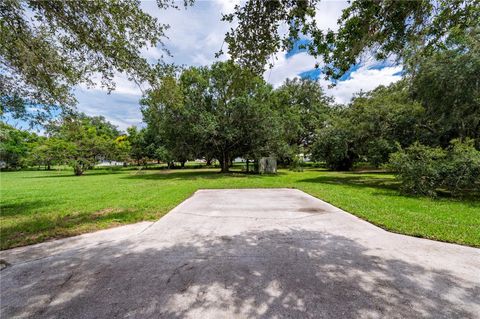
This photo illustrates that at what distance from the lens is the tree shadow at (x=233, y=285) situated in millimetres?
2176

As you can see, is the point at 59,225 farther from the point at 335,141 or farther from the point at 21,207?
the point at 335,141

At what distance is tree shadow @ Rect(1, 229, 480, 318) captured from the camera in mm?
2176

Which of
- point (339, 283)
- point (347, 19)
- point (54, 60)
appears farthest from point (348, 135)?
point (54, 60)

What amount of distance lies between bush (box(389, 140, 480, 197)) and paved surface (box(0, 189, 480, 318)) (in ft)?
19.1

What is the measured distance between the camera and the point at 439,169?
8.35m

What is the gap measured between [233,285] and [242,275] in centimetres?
25

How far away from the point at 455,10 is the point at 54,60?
7058mm

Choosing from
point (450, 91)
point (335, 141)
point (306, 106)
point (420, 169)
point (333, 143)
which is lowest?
point (420, 169)

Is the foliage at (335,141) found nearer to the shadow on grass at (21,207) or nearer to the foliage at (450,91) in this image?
the foliage at (450,91)

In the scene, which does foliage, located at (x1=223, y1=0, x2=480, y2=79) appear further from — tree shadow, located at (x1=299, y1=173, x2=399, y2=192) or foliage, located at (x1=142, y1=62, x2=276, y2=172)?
foliage, located at (x1=142, y1=62, x2=276, y2=172)

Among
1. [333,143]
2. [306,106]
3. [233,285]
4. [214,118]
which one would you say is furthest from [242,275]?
[306,106]

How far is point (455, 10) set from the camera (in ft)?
10.5

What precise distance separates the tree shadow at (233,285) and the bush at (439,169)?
23.6 ft

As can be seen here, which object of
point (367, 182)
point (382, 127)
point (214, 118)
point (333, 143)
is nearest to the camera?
point (382, 127)
